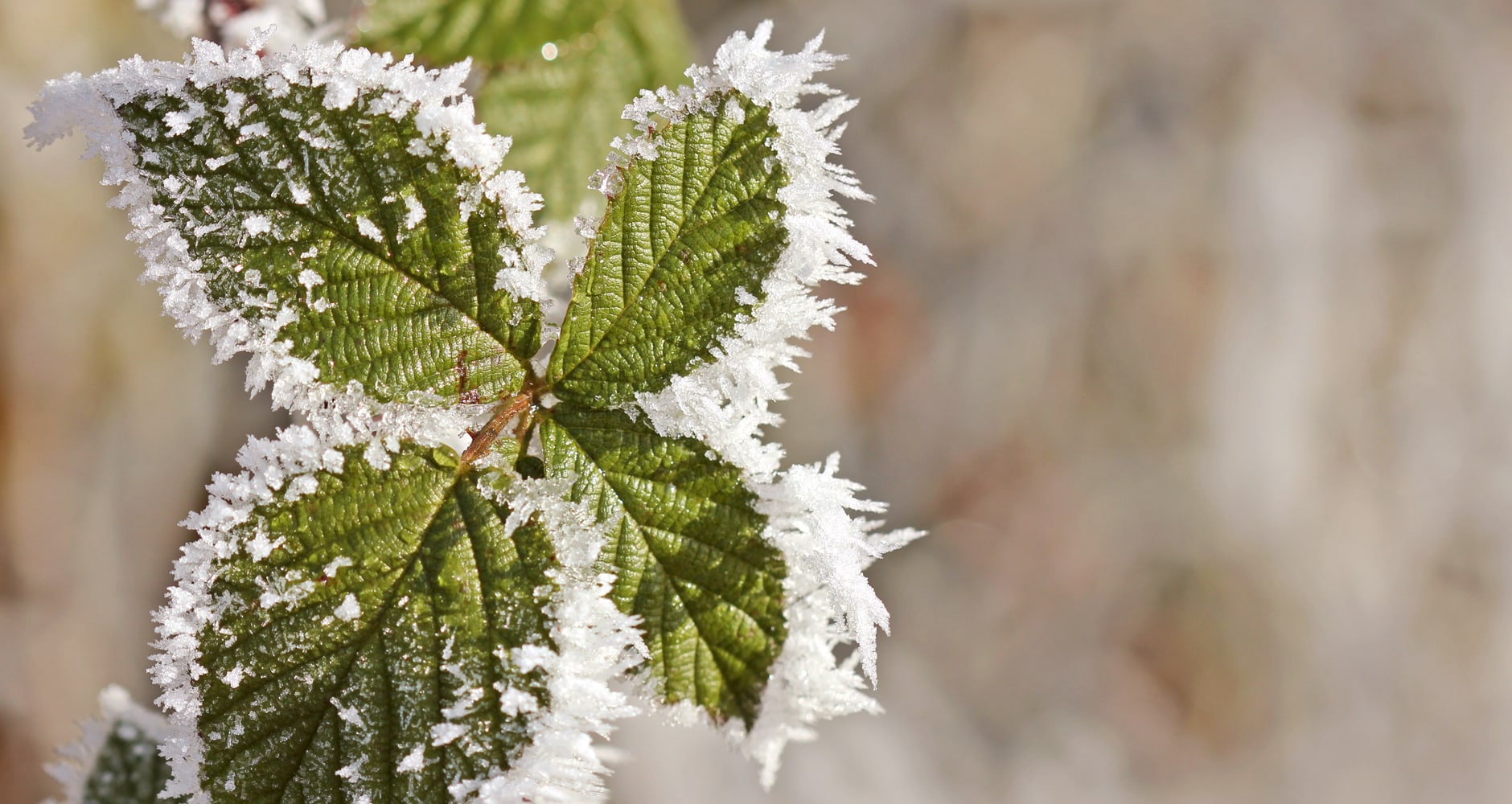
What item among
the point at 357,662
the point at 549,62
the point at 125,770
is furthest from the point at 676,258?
the point at 125,770

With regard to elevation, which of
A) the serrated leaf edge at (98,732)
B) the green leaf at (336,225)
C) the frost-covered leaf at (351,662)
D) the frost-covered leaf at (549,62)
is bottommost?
the frost-covered leaf at (351,662)

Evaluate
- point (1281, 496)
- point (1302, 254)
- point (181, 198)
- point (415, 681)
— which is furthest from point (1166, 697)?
point (181, 198)

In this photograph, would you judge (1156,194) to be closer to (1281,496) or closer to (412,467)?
(1281,496)

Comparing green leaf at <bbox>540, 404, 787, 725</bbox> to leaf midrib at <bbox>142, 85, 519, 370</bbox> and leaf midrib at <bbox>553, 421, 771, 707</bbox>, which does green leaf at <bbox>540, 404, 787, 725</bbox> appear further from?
leaf midrib at <bbox>142, 85, 519, 370</bbox>

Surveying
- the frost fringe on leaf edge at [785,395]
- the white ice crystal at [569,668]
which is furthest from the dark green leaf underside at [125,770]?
the frost fringe on leaf edge at [785,395]

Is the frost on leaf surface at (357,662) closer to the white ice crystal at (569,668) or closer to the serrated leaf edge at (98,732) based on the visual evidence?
the white ice crystal at (569,668)

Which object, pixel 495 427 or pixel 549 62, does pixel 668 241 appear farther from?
pixel 549 62

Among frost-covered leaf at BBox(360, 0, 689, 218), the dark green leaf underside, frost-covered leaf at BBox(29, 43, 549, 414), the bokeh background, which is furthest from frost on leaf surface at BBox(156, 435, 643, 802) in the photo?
the bokeh background
